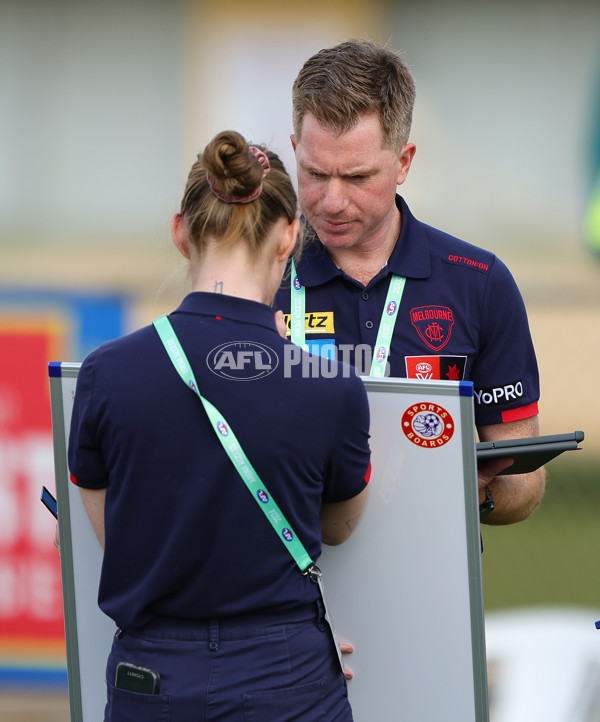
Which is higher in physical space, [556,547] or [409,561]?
[409,561]

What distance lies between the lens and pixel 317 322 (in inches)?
89.7

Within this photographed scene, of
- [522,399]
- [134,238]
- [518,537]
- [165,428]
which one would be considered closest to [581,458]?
[518,537]

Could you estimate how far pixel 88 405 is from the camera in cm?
163

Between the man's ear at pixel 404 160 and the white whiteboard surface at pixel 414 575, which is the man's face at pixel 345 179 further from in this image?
the white whiteboard surface at pixel 414 575

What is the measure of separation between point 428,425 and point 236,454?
18.7 inches

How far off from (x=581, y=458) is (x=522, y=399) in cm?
451

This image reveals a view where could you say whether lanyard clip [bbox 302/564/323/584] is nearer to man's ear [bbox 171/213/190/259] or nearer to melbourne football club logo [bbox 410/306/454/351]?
man's ear [bbox 171/213/190/259]

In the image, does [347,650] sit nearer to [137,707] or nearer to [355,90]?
[137,707]

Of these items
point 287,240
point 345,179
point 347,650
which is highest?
point 345,179

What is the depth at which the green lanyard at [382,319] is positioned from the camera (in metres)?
2.20

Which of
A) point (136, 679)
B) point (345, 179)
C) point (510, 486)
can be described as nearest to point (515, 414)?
point (510, 486)

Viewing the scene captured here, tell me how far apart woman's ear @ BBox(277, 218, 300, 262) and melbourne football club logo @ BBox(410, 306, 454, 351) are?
54cm

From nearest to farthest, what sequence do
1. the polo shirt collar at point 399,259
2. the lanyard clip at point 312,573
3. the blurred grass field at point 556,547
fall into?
the lanyard clip at point 312,573
the polo shirt collar at point 399,259
the blurred grass field at point 556,547

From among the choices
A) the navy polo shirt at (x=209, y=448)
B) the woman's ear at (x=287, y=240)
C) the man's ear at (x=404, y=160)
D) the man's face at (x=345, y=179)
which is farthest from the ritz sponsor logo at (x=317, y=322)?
the navy polo shirt at (x=209, y=448)
